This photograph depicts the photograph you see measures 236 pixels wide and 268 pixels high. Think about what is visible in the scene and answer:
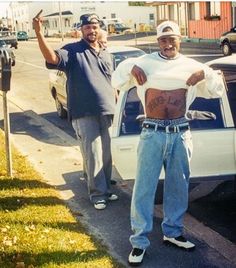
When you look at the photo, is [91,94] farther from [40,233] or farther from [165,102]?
[40,233]

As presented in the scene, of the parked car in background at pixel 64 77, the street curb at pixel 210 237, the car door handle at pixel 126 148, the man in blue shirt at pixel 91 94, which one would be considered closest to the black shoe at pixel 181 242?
the street curb at pixel 210 237

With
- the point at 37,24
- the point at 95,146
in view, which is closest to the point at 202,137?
the point at 95,146

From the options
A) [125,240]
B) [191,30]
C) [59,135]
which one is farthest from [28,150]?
[191,30]

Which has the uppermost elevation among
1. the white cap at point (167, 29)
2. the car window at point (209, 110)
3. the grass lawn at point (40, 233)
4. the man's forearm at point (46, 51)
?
the white cap at point (167, 29)

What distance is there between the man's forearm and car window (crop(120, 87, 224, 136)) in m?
0.87

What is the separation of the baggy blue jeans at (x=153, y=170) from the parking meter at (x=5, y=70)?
2799 mm

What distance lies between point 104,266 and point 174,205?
86cm

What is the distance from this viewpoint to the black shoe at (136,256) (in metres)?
4.25

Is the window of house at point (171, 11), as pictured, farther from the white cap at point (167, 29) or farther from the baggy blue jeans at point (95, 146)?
the white cap at point (167, 29)

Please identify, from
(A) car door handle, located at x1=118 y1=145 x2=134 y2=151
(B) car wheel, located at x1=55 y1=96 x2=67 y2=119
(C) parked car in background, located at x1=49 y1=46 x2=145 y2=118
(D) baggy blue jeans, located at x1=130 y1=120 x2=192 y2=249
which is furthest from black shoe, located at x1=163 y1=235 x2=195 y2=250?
(B) car wheel, located at x1=55 y1=96 x2=67 y2=119

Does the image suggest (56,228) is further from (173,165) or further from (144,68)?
(144,68)

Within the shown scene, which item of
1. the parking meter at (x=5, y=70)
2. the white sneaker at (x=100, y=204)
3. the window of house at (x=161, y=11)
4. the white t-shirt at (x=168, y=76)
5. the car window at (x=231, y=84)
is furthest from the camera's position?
the window of house at (x=161, y=11)

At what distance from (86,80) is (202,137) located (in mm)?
1430

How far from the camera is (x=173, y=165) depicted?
14.3ft
